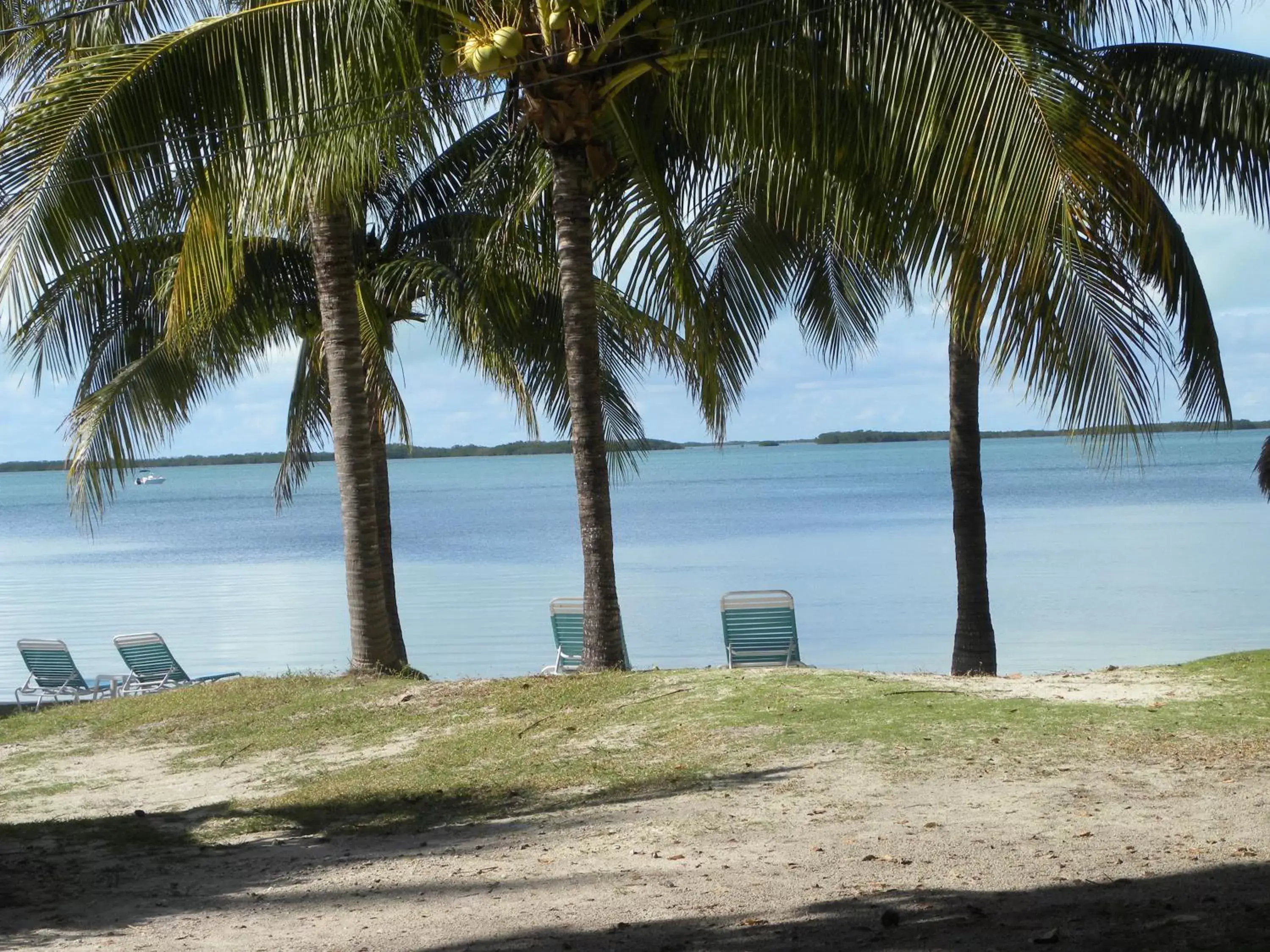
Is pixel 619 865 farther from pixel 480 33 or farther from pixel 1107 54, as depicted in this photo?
pixel 1107 54

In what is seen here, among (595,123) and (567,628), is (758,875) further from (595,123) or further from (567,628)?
(567,628)

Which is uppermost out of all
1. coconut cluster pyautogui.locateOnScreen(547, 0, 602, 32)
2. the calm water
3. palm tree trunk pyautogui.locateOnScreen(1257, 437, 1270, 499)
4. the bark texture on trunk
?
coconut cluster pyautogui.locateOnScreen(547, 0, 602, 32)

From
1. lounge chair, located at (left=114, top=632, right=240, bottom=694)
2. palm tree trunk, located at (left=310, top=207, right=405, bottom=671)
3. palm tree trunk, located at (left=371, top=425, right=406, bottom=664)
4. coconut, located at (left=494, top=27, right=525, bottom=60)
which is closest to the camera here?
coconut, located at (left=494, top=27, right=525, bottom=60)

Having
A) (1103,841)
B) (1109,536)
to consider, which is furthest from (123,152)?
(1109,536)

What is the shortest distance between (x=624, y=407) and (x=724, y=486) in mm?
81153

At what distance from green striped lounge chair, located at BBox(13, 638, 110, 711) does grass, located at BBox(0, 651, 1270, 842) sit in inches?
158

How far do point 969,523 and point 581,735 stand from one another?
220 inches

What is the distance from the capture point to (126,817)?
23.2 feet

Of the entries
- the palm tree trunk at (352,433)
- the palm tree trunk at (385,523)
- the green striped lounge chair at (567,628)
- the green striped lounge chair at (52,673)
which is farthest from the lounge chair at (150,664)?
the palm tree trunk at (352,433)

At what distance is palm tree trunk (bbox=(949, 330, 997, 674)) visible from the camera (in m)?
12.1

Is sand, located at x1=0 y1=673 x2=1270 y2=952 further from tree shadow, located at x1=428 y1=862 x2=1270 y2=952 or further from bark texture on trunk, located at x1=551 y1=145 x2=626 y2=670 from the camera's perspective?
bark texture on trunk, located at x1=551 y1=145 x2=626 y2=670

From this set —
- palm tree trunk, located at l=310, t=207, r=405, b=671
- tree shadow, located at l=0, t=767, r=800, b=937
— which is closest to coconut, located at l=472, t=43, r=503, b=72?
palm tree trunk, located at l=310, t=207, r=405, b=671

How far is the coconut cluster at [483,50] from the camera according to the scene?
843 centimetres

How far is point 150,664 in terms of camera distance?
14.2m
